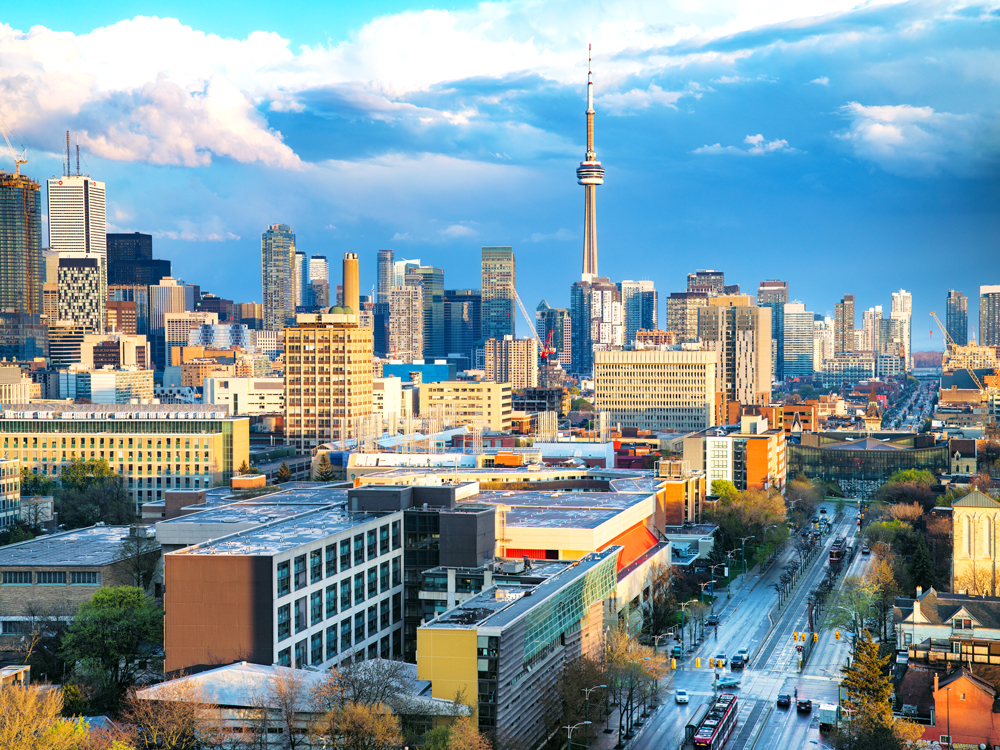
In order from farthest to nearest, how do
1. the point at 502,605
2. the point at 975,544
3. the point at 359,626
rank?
the point at 975,544 → the point at 359,626 → the point at 502,605

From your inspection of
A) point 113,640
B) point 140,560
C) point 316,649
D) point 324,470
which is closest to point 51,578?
point 140,560

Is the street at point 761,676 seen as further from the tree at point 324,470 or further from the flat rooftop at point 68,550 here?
the tree at point 324,470

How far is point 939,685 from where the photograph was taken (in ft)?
212

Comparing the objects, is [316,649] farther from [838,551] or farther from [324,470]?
[324,470]

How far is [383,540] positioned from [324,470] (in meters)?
70.4

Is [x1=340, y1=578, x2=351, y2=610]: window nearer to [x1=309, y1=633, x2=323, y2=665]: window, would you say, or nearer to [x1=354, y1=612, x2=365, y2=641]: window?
[x1=354, y1=612, x2=365, y2=641]: window

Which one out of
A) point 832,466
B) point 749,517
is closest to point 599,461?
point 749,517

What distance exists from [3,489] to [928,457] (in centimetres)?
12076

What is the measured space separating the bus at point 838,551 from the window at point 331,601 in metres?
58.9

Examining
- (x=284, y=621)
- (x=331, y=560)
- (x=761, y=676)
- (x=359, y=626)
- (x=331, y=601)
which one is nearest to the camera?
(x=284, y=621)

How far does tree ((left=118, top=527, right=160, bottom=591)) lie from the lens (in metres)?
81.0

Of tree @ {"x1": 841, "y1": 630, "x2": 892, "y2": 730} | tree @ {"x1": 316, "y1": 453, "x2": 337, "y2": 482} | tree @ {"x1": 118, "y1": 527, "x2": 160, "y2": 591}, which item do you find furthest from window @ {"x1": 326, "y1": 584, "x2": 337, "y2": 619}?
tree @ {"x1": 316, "y1": 453, "x2": 337, "y2": 482}

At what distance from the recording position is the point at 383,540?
76.2m

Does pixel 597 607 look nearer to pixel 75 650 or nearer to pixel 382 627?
pixel 382 627
